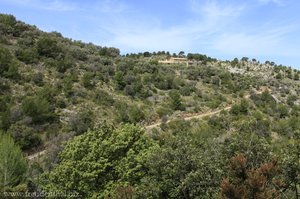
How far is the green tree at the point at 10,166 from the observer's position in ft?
75.6

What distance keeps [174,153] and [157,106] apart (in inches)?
1285

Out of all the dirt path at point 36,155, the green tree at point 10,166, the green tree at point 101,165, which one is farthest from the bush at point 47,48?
the green tree at point 101,165

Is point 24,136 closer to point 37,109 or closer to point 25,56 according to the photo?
point 37,109

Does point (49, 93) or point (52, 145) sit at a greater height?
point (49, 93)

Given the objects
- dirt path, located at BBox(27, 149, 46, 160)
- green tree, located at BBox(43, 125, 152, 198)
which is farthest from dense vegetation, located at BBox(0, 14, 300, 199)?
dirt path, located at BBox(27, 149, 46, 160)

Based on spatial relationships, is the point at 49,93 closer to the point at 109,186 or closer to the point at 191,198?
the point at 109,186

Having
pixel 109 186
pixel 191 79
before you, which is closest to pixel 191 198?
pixel 109 186

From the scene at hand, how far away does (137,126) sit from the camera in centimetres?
2350

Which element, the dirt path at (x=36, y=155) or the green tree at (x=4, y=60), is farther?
the green tree at (x=4, y=60)

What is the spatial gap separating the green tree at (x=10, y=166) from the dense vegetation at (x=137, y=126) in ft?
0.21

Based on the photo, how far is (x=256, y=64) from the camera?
94.0 m

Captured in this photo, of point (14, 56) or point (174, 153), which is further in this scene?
point (14, 56)

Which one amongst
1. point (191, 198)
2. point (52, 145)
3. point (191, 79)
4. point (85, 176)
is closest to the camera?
point (191, 198)

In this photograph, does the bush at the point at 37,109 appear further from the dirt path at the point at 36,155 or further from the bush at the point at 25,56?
the bush at the point at 25,56
